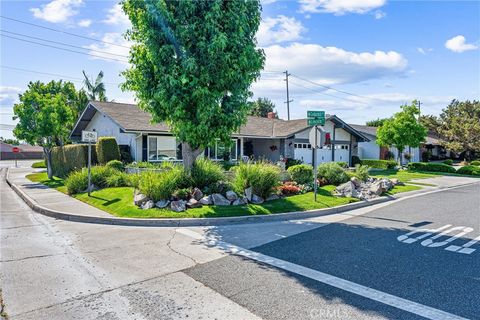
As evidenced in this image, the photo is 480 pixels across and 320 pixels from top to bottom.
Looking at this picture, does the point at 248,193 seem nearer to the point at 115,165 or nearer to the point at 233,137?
the point at 115,165

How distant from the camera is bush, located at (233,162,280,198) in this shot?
11.3 meters

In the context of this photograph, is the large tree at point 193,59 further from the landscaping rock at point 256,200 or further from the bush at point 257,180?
the landscaping rock at point 256,200

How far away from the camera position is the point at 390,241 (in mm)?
7160

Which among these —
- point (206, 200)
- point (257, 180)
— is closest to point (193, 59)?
point (206, 200)

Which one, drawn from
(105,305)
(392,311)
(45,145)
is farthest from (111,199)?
(45,145)

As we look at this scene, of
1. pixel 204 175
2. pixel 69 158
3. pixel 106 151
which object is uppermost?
pixel 106 151

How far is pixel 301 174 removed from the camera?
580 inches

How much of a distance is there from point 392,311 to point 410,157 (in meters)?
39.2

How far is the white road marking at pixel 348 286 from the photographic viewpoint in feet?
12.9

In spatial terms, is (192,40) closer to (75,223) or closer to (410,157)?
(75,223)

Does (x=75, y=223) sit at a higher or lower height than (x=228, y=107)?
lower

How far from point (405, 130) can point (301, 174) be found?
1872 centimetres

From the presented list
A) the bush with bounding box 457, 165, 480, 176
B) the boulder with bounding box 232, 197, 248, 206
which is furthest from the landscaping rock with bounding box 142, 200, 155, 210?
the bush with bounding box 457, 165, 480, 176

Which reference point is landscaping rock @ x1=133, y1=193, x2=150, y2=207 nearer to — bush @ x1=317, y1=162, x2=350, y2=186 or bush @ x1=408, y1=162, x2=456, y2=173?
bush @ x1=317, y1=162, x2=350, y2=186
